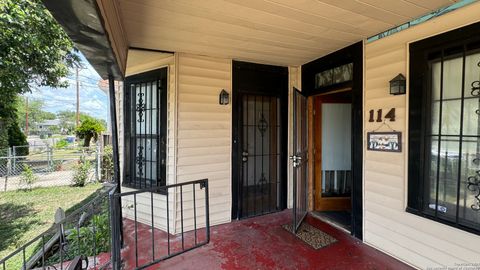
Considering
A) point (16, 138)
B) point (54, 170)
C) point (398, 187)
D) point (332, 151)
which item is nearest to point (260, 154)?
point (332, 151)

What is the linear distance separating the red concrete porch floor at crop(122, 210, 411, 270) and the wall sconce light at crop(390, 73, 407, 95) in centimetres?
180

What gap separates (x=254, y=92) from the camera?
3768mm

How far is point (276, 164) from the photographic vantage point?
13.2 feet

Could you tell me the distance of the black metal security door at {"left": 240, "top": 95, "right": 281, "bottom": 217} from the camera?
3.80 meters

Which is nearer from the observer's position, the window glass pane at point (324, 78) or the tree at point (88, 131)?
the window glass pane at point (324, 78)

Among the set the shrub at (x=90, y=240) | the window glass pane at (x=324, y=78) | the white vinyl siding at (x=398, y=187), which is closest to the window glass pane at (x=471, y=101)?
the white vinyl siding at (x=398, y=187)

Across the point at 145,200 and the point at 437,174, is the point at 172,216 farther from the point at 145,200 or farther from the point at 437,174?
the point at 437,174

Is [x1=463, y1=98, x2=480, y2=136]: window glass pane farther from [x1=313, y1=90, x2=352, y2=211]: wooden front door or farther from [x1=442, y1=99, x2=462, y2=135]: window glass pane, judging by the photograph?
[x1=313, y1=90, x2=352, y2=211]: wooden front door

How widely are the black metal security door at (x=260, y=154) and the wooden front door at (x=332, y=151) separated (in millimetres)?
677

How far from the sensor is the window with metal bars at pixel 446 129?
1.97 metres

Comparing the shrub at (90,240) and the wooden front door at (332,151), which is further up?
the wooden front door at (332,151)

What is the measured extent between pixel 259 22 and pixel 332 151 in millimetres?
2668

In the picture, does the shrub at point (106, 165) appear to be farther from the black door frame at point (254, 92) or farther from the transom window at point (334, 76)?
the transom window at point (334, 76)

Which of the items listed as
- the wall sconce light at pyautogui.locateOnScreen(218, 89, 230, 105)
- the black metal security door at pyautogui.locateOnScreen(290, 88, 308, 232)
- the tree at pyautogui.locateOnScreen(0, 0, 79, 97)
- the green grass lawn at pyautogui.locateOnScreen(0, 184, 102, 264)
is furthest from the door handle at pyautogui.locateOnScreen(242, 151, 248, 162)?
the tree at pyautogui.locateOnScreen(0, 0, 79, 97)
